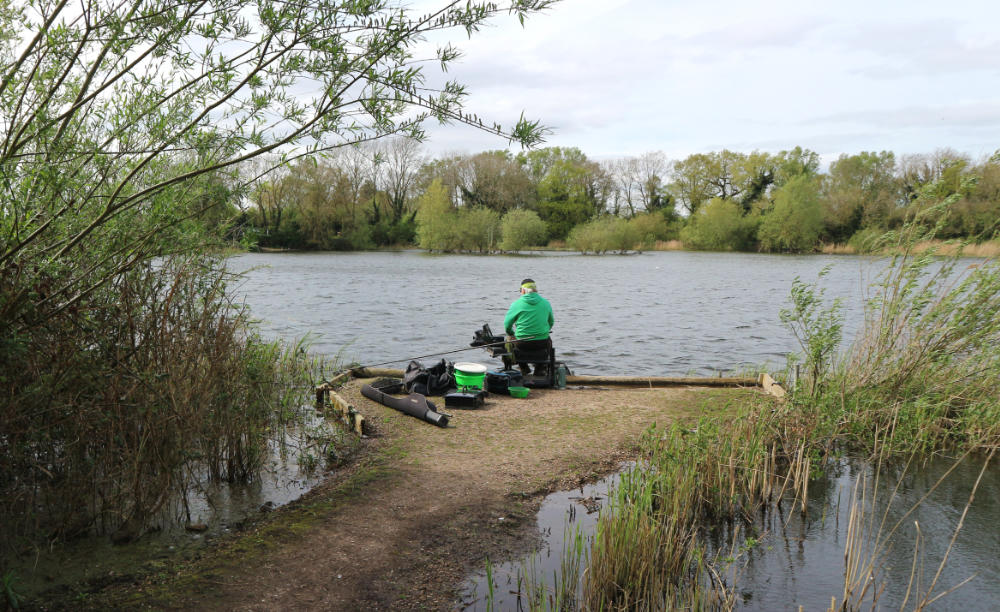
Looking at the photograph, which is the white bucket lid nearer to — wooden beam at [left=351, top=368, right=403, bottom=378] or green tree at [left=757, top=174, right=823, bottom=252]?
wooden beam at [left=351, top=368, right=403, bottom=378]

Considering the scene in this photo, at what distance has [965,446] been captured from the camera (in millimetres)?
6980

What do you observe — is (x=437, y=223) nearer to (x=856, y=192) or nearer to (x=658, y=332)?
(x=856, y=192)

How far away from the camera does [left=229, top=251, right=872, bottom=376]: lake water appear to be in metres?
15.2

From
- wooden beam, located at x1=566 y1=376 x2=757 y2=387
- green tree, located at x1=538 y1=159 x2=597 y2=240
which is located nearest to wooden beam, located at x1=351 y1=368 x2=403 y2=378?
wooden beam, located at x1=566 y1=376 x2=757 y2=387

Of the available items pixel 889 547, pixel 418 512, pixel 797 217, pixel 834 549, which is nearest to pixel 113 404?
pixel 418 512

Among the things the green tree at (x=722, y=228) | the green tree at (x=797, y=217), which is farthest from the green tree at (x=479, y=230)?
the green tree at (x=797, y=217)

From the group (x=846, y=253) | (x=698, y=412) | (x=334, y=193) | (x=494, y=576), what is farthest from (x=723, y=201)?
(x=494, y=576)

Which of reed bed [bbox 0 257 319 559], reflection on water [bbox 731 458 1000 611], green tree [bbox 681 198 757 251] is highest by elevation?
green tree [bbox 681 198 757 251]

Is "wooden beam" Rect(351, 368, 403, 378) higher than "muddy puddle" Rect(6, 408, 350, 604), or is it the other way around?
"wooden beam" Rect(351, 368, 403, 378)

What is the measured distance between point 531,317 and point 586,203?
6488 cm

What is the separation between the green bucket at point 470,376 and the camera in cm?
869

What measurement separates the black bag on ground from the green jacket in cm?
114

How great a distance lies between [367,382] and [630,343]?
373 inches

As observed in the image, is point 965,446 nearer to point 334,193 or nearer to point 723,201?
point 334,193
